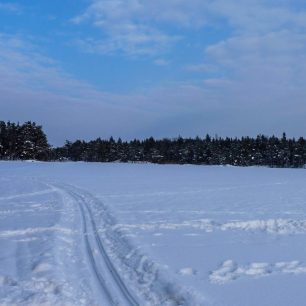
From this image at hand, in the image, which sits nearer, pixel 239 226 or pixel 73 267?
pixel 73 267

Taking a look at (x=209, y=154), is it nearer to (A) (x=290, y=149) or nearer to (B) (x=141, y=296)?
(A) (x=290, y=149)

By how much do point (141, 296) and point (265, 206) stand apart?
12788 millimetres

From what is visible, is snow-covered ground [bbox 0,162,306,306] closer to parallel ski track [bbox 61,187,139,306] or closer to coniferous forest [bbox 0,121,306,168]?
parallel ski track [bbox 61,187,139,306]

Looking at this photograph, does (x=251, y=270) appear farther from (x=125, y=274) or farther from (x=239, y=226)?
(x=239, y=226)

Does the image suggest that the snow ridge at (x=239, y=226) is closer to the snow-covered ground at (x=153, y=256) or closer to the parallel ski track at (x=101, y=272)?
the snow-covered ground at (x=153, y=256)

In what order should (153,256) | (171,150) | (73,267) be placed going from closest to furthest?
(73,267) → (153,256) → (171,150)

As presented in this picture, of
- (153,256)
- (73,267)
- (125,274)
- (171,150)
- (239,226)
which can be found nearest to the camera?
(125,274)

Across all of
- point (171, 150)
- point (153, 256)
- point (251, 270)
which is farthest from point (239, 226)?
point (171, 150)

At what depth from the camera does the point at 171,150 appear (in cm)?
13850

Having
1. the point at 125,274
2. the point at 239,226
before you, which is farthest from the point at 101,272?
the point at 239,226

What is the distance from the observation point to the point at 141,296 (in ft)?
20.9

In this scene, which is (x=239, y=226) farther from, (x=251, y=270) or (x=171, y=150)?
(x=171, y=150)

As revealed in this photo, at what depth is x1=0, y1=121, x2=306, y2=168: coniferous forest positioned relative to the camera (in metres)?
101

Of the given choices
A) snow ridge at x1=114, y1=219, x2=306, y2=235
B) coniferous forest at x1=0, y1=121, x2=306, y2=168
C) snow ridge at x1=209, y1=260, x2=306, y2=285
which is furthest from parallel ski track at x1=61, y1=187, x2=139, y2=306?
coniferous forest at x1=0, y1=121, x2=306, y2=168
